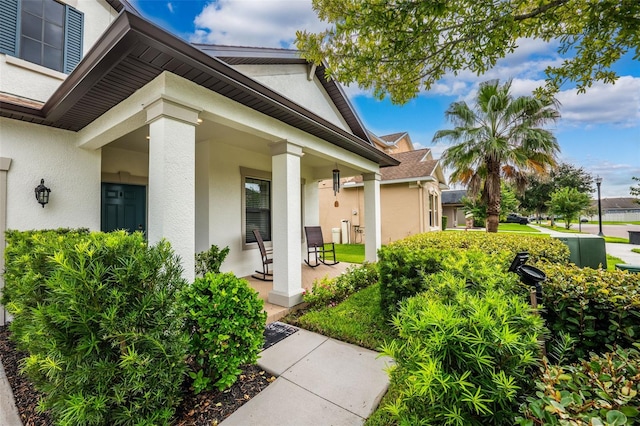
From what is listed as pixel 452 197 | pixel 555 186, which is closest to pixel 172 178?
pixel 452 197

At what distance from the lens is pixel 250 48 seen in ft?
15.5

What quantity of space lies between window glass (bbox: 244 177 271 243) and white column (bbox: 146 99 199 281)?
356cm

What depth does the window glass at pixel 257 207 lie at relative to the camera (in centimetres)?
698

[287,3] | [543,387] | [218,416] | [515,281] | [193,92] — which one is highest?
[287,3]

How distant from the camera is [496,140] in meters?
10.1

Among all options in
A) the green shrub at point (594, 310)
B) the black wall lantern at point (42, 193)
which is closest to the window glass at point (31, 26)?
the black wall lantern at point (42, 193)

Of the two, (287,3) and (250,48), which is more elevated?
(287,3)

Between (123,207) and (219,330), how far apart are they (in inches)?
208

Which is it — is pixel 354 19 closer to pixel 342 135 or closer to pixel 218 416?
pixel 342 135

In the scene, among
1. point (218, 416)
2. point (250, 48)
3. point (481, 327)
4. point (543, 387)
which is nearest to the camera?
point (543, 387)

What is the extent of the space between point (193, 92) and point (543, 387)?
4.09 meters

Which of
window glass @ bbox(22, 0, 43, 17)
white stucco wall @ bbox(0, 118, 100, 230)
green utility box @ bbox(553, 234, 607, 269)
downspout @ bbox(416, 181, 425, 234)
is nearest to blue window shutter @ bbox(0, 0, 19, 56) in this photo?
window glass @ bbox(22, 0, 43, 17)

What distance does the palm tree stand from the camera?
32.4 feet

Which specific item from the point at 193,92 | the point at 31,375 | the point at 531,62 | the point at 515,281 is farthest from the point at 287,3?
the point at 31,375
